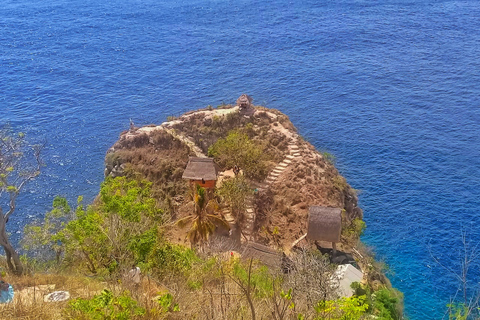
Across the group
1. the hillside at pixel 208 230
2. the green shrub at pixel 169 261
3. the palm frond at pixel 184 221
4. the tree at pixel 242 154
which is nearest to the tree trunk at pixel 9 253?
the hillside at pixel 208 230

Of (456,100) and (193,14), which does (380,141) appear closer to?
(456,100)

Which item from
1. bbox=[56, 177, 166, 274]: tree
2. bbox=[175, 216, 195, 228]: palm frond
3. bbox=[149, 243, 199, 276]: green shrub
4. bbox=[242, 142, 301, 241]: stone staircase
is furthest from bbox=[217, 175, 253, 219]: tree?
bbox=[149, 243, 199, 276]: green shrub

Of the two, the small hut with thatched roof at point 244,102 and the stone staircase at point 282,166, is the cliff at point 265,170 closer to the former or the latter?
the stone staircase at point 282,166

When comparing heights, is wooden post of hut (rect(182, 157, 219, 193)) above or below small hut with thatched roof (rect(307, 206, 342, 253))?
above

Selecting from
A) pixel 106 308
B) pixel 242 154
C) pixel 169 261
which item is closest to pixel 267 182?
pixel 242 154

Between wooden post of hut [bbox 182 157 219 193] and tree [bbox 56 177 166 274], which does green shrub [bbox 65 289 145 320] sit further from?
wooden post of hut [bbox 182 157 219 193]

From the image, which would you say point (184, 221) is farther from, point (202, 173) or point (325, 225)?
point (325, 225)

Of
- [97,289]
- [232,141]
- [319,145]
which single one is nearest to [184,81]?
[319,145]
